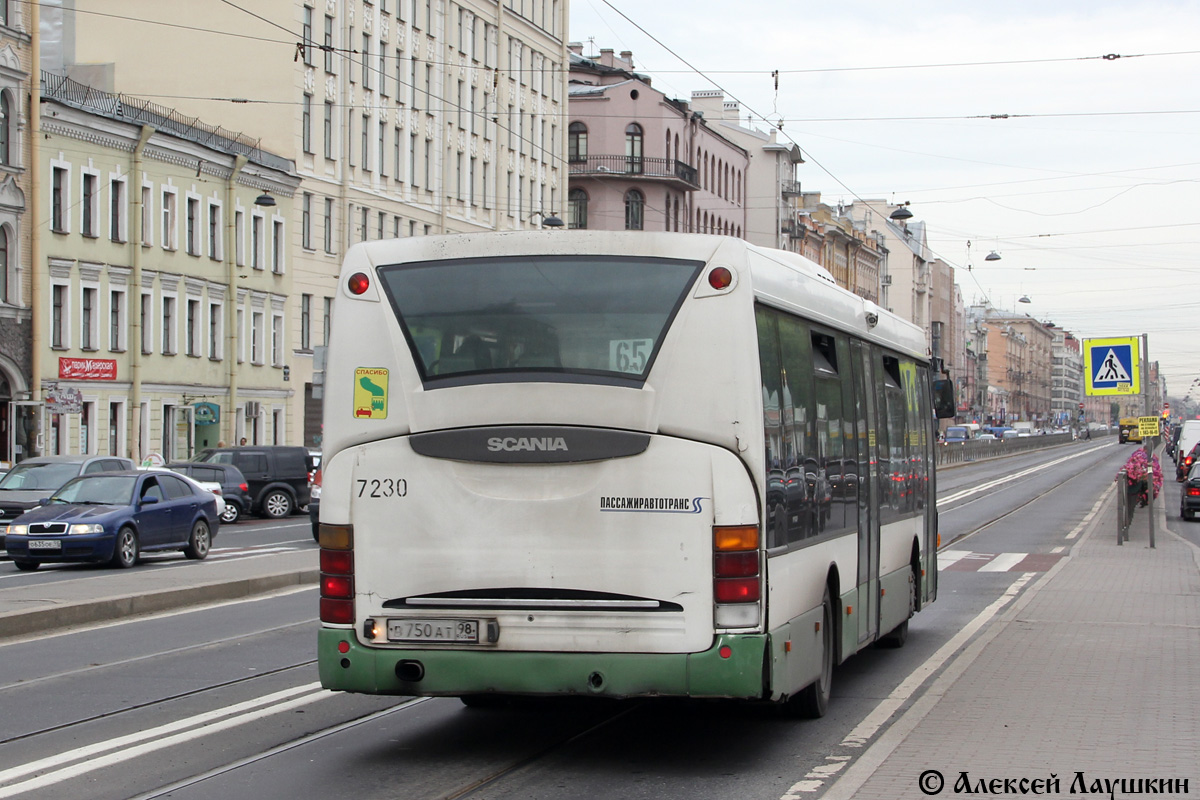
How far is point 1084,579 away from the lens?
2195cm

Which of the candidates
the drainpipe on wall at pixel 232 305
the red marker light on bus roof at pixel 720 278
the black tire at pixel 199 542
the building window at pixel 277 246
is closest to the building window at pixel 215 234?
the drainpipe on wall at pixel 232 305

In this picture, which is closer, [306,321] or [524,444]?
[524,444]

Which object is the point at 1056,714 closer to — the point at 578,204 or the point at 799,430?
the point at 799,430

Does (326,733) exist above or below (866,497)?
below

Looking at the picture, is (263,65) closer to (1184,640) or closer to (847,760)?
(1184,640)

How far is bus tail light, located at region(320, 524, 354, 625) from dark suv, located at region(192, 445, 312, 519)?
100 feet

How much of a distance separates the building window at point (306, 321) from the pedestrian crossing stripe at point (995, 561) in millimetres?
32785

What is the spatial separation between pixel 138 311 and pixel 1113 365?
89.3 feet

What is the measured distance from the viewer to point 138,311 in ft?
149

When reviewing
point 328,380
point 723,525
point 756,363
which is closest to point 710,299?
point 756,363

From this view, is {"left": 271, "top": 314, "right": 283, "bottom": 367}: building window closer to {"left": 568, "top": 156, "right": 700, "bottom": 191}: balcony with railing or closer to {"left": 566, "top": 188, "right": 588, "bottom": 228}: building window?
{"left": 566, "top": 188, "right": 588, "bottom": 228}: building window

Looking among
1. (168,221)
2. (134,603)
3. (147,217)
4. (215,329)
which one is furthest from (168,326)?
(134,603)

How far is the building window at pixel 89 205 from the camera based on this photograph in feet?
144

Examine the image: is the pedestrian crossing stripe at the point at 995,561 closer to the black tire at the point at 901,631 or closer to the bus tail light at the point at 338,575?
the black tire at the point at 901,631
